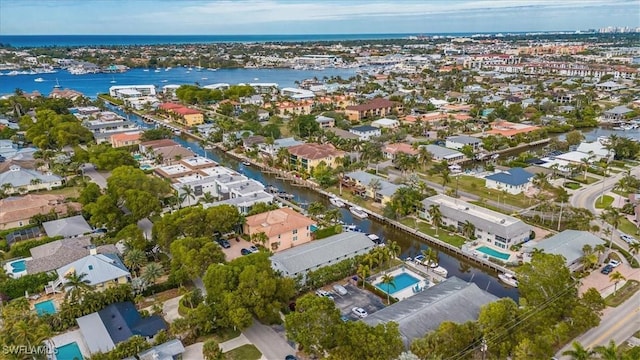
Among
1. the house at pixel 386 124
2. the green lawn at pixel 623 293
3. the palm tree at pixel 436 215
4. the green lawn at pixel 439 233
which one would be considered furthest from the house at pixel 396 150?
the green lawn at pixel 623 293

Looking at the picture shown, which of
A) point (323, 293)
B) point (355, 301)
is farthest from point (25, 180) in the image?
point (355, 301)

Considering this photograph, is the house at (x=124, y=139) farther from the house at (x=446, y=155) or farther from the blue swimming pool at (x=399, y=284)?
the blue swimming pool at (x=399, y=284)

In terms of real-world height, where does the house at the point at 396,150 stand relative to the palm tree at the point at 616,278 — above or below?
above

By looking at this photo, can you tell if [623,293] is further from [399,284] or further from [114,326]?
[114,326]

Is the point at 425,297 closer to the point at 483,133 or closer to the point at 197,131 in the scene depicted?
the point at 483,133

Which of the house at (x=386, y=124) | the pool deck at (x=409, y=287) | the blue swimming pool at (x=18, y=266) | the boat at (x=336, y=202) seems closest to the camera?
the pool deck at (x=409, y=287)

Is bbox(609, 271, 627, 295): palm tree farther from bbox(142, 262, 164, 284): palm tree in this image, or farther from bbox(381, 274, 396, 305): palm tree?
bbox(142, 262, 164, 284): palm tree
